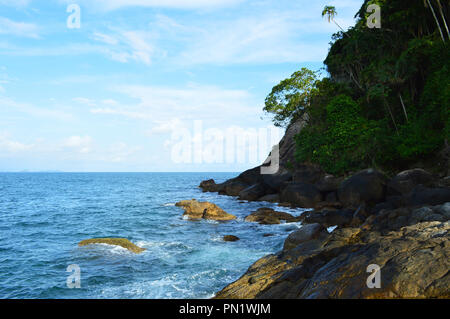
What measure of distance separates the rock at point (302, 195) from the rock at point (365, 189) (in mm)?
4015

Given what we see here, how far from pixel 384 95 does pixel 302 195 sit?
11924mm

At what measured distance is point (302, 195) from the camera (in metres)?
27.6

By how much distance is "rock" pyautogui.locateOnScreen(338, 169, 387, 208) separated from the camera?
21.2m

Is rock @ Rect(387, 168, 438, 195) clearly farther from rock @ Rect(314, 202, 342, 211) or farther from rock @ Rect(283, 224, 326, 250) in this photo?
rock @ Rect(283, 224, 326, 250)

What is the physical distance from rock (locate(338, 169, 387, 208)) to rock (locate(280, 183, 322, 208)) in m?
4.01

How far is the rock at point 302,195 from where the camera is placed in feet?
88.8

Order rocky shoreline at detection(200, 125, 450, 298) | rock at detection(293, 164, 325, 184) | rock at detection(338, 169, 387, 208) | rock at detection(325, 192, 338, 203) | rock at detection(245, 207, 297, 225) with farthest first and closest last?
rock at detection(293, 164, 325, 184), rock at detection(325, 192, 338, 203), rock at detection(338, 169, 387, 208), rock at detection(245, 207, 297, 225), rocky shoreline at detection(200, 125, 450, 298)

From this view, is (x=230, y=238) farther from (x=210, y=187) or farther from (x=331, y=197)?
(x=210, y=187)

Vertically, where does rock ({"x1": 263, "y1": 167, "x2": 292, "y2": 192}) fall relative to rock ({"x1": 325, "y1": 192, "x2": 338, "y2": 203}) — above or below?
above

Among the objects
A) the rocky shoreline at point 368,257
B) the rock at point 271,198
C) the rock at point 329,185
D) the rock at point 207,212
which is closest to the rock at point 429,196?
the rocky shoreline at point 368,257

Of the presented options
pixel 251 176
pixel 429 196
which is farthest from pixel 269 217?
pixel 251 176

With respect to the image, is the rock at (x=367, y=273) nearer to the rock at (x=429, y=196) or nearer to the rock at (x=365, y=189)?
the rock at (x=429, y=196)

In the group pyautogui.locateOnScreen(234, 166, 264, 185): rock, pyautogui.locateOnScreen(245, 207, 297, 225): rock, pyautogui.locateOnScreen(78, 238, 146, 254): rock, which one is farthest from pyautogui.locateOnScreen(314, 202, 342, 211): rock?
pyautogui.locateOnScreen(234, 166, 264, 185): rock
